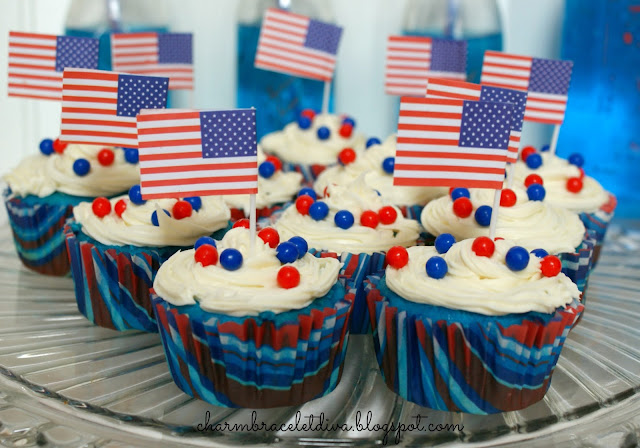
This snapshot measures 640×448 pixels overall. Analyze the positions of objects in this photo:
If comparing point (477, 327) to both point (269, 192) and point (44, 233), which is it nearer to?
point (269, 192)

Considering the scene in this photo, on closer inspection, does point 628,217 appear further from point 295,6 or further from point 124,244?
point 124,244

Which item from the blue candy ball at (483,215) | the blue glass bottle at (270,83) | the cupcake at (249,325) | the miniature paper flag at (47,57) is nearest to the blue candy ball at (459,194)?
the blue candy ball at (483,215)

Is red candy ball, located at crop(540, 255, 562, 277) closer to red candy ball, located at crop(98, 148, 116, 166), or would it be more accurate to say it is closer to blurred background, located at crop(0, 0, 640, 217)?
red candy ball, located at crop(98, 148, 116, 166)

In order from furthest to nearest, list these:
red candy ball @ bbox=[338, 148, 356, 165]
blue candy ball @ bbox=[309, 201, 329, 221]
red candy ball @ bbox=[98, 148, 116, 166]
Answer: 1. red candy ball @ bbox=[338, 148, 356, 165]
2. red candy ball @ bbox=[98, 148, 116, 166]
3. blue candy ball @ bbox=[309, 201, 329, 221]

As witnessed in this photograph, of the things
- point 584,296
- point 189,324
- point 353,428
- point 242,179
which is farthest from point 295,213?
point 584,296

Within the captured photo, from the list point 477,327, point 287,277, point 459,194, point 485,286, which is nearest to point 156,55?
point 459,194

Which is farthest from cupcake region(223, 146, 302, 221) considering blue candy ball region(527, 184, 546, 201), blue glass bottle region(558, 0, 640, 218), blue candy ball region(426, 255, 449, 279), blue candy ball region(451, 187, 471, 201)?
blue glass bottle region(558, 0, 640, 218)
